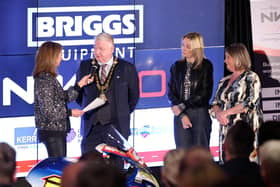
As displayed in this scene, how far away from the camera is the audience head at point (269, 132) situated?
5651 mm

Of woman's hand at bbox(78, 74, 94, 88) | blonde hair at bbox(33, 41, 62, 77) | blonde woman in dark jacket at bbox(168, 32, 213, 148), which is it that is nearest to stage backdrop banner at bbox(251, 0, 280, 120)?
blonde woman in dark jacket at bbox(168, 32, 213, 148)

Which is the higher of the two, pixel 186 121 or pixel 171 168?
pixel 186 121

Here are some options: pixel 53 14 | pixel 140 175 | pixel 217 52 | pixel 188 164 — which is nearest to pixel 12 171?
pixel 188 164

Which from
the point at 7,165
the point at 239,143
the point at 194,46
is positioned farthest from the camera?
the point at 194,46

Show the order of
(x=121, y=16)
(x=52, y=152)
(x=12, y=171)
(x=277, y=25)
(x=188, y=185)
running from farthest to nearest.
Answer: (x=277, y=25), (x=121, y=16), (x=52, y=152), (x=12, y=171), (x=188, y=185)

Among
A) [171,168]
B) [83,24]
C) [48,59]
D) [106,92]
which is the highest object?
[83,24]

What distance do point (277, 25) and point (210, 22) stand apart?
2.57 feet

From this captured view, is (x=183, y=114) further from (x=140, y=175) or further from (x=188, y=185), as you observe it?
(x=188, y=185)

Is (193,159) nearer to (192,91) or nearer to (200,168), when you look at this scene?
(200,168)

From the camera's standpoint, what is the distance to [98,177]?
3.50 m

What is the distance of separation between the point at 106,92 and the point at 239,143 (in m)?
2.93

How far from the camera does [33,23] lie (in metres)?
8.38

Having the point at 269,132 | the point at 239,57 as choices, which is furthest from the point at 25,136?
the point at 269,132

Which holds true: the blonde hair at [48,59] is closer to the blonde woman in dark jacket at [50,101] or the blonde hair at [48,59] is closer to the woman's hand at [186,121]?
the blonde woman in dark jacket at [50,101]
